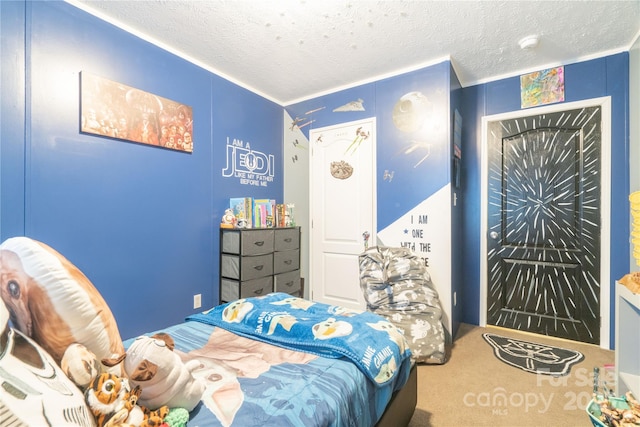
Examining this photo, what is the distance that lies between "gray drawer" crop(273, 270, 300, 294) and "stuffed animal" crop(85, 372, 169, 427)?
93.0 inches

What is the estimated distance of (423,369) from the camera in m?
2.23

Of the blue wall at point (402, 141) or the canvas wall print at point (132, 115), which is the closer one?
the canvas wall print at point (132, 115)

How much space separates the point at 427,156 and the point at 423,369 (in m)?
1.88

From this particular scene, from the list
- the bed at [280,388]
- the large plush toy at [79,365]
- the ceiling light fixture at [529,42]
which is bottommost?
the bed at [280,388]

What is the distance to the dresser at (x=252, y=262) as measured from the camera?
9.15ft

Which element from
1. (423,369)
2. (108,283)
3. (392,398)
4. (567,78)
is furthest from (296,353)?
(567,78)

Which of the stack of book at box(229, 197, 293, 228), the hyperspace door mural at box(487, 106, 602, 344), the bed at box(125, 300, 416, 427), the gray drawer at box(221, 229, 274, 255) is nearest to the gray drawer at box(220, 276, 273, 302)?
the gray drawer at box(221, 229, 274, 255)

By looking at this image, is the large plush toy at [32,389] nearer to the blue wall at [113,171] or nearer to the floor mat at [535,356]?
the blue wall at [113,171]

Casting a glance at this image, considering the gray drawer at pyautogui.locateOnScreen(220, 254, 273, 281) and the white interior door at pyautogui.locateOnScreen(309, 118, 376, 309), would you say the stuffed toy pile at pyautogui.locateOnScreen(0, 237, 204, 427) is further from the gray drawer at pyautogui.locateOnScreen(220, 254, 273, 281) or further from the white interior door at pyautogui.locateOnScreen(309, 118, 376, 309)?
the white interior door at pyautogui.locateOnScreen(309, 118, 376, 309)

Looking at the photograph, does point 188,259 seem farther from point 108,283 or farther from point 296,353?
point 296,353

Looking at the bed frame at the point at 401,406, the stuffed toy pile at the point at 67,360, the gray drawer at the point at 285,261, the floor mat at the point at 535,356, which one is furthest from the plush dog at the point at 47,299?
the floor mat at the point at 535,356

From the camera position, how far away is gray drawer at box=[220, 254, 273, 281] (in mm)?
2783

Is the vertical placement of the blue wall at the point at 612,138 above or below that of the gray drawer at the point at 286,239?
above

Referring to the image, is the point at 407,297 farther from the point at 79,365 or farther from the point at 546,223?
the point at 79,365
